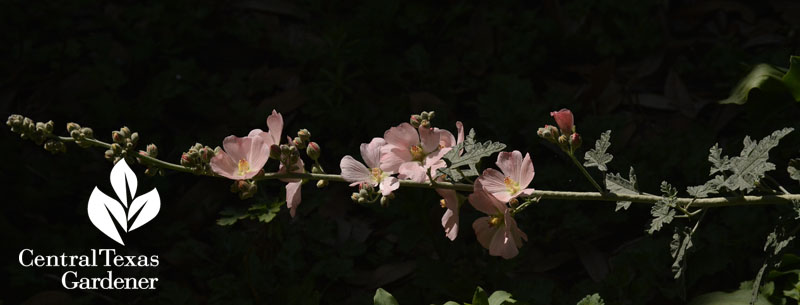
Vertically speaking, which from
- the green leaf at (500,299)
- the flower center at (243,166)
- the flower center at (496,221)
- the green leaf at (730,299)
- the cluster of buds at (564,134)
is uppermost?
the flower center at (243,166)

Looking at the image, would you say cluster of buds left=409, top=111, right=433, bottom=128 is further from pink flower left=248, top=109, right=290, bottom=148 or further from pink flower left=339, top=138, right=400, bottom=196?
pink flower left=248, top=109, right=290, bottom=148

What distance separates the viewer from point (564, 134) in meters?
1.54

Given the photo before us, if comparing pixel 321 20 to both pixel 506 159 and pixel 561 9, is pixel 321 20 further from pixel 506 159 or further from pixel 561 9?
pixel 506 159

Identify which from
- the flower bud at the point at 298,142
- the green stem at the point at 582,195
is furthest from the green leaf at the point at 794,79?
the flower bud at the point at 298,142

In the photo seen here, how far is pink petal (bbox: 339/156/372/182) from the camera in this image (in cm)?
154

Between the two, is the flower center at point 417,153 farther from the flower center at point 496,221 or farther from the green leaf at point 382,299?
the green leaf at point 382,299

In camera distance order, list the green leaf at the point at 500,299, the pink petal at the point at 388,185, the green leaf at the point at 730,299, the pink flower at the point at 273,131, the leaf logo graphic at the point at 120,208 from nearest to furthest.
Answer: the pink petal at the point at 388,185 → the pink flower at the point at 273,131 → the green leaf at the point at 500,299 → the green leaf at the point at 730,299 → the leaf logo graphic at the point at 120,208

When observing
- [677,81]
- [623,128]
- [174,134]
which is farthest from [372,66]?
[677,81]

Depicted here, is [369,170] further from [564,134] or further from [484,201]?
[564,134]

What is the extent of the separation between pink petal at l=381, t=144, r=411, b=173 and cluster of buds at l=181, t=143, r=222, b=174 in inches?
12.7

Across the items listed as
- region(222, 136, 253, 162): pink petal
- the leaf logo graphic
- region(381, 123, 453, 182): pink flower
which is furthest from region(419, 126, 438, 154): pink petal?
the leaf logo graphic

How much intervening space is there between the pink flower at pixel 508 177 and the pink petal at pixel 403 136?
156 millimetres

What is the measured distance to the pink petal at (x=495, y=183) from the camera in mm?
1501

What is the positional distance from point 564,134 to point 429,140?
26cm
